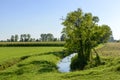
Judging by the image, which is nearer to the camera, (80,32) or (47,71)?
(47,71)

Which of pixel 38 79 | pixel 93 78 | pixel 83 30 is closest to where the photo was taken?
pixel 93 78

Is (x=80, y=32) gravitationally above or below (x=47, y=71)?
above

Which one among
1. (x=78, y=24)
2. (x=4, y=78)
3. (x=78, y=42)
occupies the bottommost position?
(x=4, y=78)

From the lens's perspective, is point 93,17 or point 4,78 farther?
point 93,17

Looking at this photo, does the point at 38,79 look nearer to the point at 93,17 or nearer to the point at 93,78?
the point at 93,78

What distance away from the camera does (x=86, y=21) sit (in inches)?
1743

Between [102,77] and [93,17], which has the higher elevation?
[93,17]

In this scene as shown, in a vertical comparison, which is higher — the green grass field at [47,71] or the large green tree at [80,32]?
the large green tree at [80,32]

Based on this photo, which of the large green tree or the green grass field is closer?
the green grass field

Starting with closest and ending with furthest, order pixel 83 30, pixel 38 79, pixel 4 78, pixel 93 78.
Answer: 1. pixel 93 78
2. pixel 38 79
3. pixel 4 78
4. pixel 83 30

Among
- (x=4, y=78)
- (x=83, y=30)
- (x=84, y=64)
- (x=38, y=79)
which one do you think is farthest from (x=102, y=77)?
(x=83, y=30)

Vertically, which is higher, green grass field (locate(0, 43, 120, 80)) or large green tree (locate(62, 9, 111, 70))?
large green tree (locate(62, 9, 111, 70))

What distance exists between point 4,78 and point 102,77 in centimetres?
940

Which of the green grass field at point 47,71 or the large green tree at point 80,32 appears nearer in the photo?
the green grass field at point 47,71
